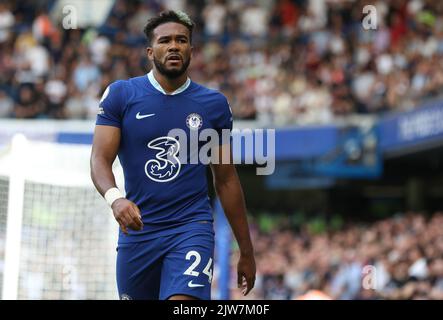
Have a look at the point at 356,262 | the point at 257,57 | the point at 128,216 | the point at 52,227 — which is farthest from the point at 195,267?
the point at 257,57

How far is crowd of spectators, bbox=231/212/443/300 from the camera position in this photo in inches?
583

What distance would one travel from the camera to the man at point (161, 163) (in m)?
6.43

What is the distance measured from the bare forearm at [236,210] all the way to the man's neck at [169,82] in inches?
25.3

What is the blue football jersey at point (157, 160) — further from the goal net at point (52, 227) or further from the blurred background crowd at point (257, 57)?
the blurred background crowd at point (257, 57)

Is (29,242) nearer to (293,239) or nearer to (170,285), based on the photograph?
(170,285)

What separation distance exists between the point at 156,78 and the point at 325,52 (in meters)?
16.8

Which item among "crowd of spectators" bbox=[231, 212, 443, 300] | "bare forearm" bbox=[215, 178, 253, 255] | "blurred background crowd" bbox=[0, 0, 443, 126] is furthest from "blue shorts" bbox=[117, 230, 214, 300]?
"blurred background crowd" bbox=[0, 0, 443, 126]

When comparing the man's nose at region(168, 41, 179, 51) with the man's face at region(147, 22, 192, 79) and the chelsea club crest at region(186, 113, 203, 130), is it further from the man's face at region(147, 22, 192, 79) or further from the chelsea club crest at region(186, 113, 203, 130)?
the chelsea club crest at region(186, 113, 203, 130)

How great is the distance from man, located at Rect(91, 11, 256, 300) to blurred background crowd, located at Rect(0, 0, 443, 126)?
1335cm

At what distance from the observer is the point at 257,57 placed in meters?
23.5

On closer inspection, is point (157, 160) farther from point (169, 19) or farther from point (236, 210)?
point (169, 19)

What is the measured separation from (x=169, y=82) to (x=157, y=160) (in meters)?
0.48

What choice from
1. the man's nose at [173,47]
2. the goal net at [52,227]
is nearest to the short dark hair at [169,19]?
the man's nose at [173,47]

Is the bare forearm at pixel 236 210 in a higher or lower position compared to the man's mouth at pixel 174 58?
lower
